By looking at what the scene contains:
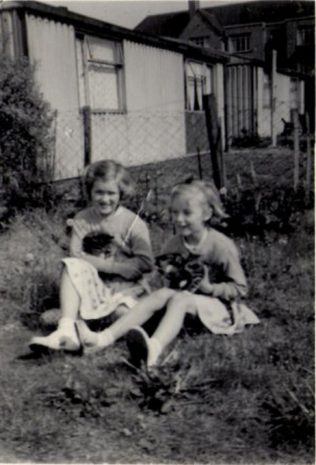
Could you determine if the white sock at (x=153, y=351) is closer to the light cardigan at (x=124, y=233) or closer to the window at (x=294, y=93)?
the light cardigan at (x=124, y=233)

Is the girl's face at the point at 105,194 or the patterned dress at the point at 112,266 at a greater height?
the girl's face at the point at 105,194

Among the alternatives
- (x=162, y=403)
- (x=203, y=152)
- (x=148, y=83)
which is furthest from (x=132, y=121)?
(x=162, y=403)

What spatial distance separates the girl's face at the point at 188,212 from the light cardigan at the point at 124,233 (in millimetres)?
316

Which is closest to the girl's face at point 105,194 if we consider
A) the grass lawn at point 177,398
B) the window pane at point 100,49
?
the grass lawn at point 177,398

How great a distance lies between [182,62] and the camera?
13.3 m

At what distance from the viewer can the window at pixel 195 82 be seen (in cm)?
1419

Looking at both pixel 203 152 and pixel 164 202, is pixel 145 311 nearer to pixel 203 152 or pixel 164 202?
pixel 164 202

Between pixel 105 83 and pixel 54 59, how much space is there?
179 centimetres

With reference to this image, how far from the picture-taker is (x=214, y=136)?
219 inches

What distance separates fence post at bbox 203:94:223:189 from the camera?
5508 millimetres

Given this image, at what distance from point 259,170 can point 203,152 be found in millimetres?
5278

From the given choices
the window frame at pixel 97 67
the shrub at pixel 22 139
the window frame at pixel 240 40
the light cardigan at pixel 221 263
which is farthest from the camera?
the window frame at pixel 240 40

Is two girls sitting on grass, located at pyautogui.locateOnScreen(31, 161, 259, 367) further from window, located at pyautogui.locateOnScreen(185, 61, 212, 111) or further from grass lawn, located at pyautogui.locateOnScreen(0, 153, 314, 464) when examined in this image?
window, located at pyautogui.locateOnScreen(185, 61, 212, 111)

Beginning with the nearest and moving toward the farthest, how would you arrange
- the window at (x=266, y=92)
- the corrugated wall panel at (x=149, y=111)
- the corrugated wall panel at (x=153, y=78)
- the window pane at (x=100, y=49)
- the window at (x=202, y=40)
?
the window pane at (x=100, y=49), the corrugated wall panel at (x=149, y=111), the corrugated wall panel at (x=153, y=78), the window at (x=266, y=92), the window at (x=202, y=40)
